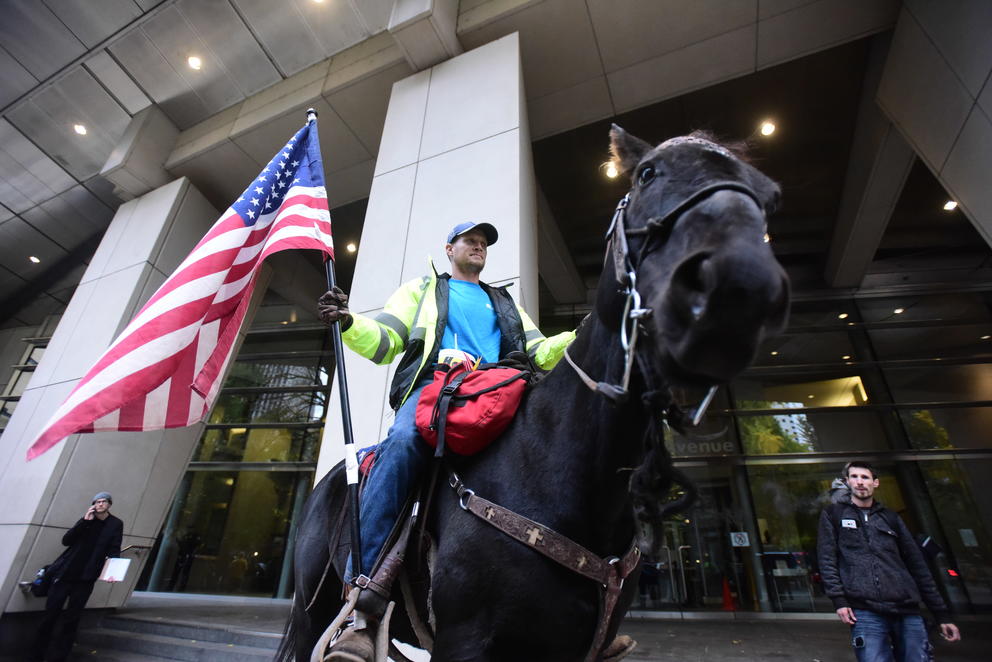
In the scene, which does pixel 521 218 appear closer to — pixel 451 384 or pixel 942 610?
pixel 451 384

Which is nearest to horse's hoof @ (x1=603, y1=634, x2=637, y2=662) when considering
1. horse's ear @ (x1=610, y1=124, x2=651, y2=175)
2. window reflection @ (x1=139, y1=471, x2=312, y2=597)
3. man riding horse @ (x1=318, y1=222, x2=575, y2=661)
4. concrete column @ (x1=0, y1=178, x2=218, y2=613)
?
man riding horse @ (x1=318, y1=222, x2=575, y2=661)

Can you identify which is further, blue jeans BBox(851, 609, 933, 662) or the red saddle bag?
blue jeans BBox(851, 609, 933, 662)

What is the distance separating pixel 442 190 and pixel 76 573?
6724 millimetres

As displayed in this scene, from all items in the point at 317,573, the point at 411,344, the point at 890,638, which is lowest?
the point at 890,638

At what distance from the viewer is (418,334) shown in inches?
91.8

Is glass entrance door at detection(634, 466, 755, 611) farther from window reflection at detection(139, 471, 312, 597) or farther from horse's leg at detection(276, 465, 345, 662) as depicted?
window reflection at detection(139, 471, 312, 597)

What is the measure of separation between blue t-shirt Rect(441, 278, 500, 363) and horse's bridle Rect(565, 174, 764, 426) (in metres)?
1.11

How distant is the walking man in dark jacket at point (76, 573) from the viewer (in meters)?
5.75

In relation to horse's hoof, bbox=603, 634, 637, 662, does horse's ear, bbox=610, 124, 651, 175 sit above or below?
above

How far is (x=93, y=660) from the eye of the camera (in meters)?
6.08

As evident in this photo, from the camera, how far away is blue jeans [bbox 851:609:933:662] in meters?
3.44

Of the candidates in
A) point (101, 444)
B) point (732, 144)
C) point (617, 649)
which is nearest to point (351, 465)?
point (617, 649)

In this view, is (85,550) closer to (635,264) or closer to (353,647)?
(353,647)

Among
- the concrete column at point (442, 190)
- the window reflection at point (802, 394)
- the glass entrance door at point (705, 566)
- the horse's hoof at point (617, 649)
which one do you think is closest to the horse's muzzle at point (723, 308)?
the horse's hoof at point (617, 649)
